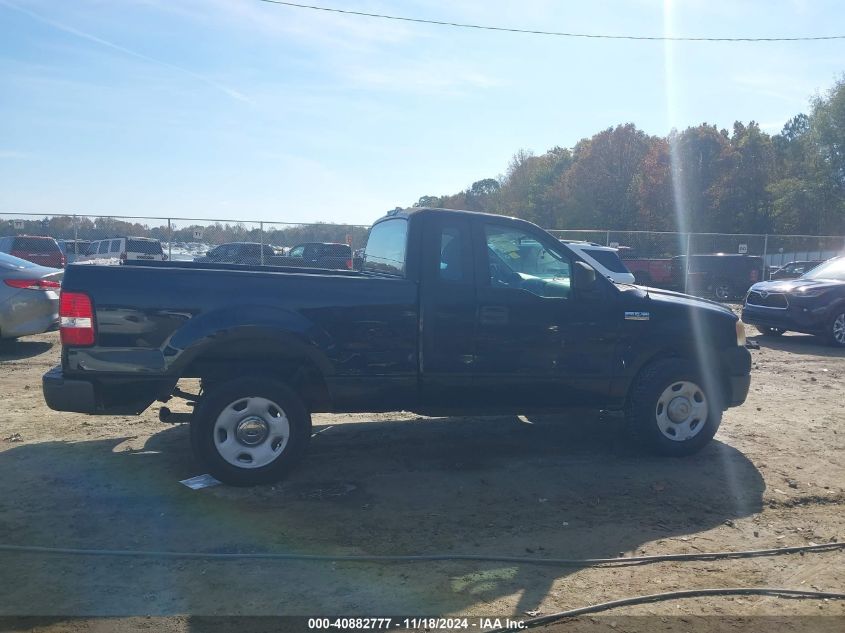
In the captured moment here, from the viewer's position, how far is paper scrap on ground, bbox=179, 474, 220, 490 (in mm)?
5242

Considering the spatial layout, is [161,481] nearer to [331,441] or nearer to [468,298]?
[331,441]

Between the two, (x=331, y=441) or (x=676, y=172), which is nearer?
(x=331, y=441)

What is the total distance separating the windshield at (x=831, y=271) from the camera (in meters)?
13.5

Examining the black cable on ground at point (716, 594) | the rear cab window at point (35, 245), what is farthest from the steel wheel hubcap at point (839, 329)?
the rear cab window at point (35, 245)

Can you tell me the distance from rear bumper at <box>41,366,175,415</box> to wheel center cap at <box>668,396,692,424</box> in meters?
4.10

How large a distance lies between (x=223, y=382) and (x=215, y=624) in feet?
7.02

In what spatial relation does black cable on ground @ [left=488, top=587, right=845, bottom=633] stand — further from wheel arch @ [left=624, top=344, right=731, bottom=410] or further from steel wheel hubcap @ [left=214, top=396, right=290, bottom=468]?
steel wheel hubcap @ [left=214, top=396, right=290, bottom=468]

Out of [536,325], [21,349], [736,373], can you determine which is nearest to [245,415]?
[536,325]

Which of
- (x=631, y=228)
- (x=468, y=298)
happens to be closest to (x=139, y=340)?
(x=468, y=298)

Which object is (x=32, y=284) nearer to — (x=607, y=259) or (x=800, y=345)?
(x=607, y=259)

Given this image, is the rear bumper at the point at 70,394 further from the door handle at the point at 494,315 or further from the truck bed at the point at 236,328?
the door handle at the point at 494,315

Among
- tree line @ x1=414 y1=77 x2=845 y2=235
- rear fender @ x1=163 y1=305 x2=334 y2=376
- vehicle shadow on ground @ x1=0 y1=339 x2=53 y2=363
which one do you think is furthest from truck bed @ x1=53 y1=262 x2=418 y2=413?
tree line @ x1=414 y1=77 x2=845 y2=235

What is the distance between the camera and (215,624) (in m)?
3.44

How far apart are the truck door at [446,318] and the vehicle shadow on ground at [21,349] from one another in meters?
7.34
